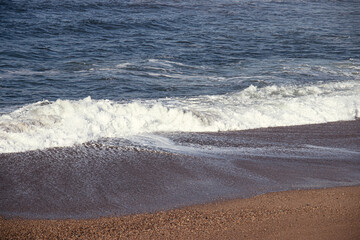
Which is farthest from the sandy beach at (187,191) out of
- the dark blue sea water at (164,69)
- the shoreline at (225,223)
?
the dark blue sea water at (164,69)

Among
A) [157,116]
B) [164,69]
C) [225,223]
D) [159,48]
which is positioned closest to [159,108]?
[157,116]

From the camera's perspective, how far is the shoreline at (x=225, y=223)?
4.04m

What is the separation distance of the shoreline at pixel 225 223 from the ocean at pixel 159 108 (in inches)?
9.3

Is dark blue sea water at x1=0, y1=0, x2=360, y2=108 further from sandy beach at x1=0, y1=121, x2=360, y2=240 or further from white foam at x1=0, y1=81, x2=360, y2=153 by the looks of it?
sandy beach at x1=0, y1=121, x2=360, y2=240

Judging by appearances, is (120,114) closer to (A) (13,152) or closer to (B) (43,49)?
(A) (13,152)

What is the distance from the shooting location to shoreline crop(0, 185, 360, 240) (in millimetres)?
4043

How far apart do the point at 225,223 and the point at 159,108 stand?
3.89m

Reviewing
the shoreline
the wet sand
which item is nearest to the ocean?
the wet sand

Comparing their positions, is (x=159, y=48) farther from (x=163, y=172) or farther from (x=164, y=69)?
(x=163, y=172)

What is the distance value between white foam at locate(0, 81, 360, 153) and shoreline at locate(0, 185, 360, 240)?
94.9 inches

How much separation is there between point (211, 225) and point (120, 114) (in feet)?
12.8

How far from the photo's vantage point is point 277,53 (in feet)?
49.9

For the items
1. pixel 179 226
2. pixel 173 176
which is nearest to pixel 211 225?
pixel 179 226

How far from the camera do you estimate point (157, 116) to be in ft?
25.3
